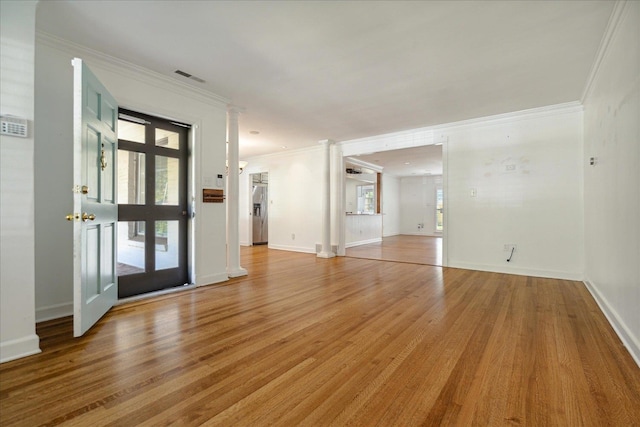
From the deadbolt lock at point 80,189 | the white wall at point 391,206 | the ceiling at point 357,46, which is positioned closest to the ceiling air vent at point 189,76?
the ceiling at point 357,46

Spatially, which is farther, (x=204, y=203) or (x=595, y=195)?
(x=204, y=203)

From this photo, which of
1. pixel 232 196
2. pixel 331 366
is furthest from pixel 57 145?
pixel 331 366

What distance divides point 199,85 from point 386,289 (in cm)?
350

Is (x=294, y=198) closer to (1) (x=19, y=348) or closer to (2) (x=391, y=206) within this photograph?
(1) (x=19, y=348)

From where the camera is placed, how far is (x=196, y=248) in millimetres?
3748

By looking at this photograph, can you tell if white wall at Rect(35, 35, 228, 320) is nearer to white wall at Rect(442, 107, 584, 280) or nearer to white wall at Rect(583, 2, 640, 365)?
white wall at Rect(583, 2, 640, 365)

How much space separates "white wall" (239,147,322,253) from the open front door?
4427 mm

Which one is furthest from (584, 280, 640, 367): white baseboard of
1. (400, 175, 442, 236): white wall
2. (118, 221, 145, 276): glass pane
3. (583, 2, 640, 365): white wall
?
(400, 175, 442, 236): white wall

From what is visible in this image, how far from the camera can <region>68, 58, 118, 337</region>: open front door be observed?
2.14m

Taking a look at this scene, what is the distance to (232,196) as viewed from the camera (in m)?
4.33

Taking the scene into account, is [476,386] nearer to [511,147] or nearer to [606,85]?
[606,85]

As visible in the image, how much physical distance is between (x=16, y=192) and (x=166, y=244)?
1749mm

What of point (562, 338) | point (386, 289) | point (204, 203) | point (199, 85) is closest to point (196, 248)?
point (204, 203)

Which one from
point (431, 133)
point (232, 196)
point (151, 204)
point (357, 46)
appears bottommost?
point (151, 204)
